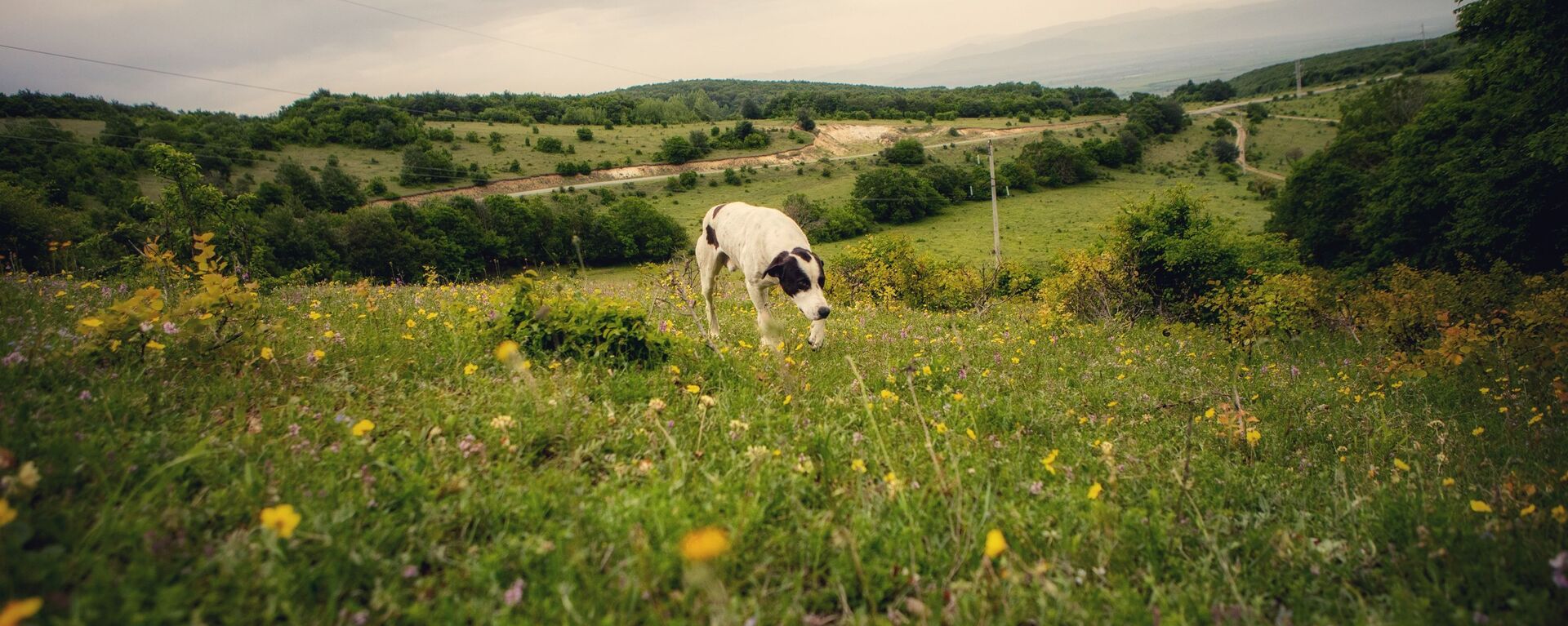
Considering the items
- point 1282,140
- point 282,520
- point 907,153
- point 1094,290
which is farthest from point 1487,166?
point 1282,140

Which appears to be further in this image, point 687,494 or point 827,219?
point 827,219

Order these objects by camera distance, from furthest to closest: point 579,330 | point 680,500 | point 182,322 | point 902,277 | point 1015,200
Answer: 1. point 1015,200
2. point 902,277
3. point 579,330
4. point 182,322
5. point 680,500

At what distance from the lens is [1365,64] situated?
16350 centimetres

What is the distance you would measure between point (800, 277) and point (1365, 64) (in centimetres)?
24108

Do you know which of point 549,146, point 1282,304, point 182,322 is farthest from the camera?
point 549,146

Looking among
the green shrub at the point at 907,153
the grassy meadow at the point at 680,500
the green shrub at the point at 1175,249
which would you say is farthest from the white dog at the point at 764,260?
the green shrub at the point at 907,153

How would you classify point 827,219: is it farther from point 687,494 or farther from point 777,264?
point 687,494

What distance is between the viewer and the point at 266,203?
75.0 meters

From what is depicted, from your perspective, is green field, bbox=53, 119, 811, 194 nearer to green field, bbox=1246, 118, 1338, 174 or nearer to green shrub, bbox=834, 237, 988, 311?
green shrub, bbox=834, 237, 988, 311

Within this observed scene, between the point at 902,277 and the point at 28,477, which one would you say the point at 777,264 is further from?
the point at 902,277

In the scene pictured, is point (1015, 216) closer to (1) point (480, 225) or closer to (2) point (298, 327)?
(1) point (480, 225)

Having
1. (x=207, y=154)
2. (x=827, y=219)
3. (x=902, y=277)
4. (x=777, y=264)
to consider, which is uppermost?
(x=207, y=154)

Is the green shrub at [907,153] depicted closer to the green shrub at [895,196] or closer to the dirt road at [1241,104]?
the green shrub at [895,196]

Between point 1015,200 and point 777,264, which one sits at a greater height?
point 777,264
